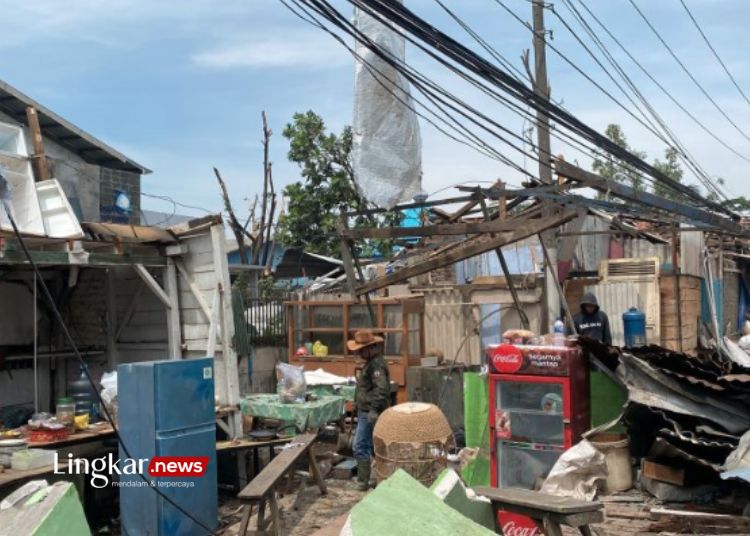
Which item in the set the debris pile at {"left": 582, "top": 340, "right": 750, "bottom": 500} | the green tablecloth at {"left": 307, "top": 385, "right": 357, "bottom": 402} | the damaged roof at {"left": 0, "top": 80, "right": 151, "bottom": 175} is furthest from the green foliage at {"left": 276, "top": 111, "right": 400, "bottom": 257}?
the debris pile at {"left": 582, "top": 340, "right": 750, "bottom": 500}

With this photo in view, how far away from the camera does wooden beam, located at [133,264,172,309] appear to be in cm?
911

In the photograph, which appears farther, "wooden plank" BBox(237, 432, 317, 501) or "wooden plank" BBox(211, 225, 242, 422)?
"wooden plank" BBox(211, 225, 242, 422)

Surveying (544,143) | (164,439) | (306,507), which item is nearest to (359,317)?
(544,143)

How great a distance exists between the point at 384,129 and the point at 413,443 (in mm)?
4184

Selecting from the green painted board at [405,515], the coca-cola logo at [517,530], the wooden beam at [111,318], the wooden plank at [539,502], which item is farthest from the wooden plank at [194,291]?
the green painted board at [405,515]

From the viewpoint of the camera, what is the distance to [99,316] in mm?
11047

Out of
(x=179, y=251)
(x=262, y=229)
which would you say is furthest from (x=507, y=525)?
(x=262, y=229)

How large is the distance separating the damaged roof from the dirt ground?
30.0 ft

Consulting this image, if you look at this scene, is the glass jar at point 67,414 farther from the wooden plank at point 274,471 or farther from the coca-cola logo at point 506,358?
the coca-cola logo at point 506,358

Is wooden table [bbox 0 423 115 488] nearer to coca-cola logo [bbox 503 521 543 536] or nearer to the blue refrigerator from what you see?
the blue refrigerator

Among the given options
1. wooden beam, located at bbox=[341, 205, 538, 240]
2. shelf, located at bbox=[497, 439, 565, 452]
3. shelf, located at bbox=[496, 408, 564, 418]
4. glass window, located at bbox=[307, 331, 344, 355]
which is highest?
wooden beam, located at bbox=[341, 205, 538, 240]

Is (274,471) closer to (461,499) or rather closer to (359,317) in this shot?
(461,499)

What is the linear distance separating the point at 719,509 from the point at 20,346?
930 centimetres

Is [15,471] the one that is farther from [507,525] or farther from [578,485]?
[578,485]
